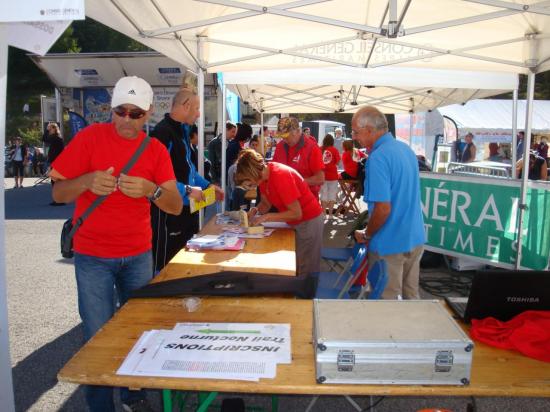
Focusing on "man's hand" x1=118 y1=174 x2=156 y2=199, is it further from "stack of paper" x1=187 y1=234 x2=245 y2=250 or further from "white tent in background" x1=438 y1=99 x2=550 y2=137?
"white tent in background" x1=438 y1=99 x2=550 y2=137

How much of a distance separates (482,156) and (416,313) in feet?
47.0

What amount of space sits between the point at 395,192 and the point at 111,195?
5.50 feet

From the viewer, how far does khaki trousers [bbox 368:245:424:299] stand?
292 centimetres

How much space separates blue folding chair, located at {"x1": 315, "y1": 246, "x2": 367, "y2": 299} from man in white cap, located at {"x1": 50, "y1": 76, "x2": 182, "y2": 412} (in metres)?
1.35

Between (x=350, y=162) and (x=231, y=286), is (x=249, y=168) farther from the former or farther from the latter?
(x=350, y=162)

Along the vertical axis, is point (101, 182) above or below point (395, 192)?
above

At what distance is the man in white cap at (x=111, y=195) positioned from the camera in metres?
1.96

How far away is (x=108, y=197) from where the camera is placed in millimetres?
2037

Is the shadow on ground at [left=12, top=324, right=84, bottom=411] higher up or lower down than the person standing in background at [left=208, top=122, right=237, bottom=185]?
lower down

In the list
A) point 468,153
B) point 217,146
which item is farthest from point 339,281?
point 468,153

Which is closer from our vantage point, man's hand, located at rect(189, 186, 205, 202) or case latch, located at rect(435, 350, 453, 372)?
case latch, located at rect(435, 350, 453, 372)

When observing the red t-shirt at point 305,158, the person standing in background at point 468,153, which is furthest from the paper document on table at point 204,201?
the person standing in background at point 468,153

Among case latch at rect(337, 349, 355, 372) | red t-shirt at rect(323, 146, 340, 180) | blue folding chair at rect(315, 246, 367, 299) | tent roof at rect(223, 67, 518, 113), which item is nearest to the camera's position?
case latch at rect(337, 349, 355, 372)

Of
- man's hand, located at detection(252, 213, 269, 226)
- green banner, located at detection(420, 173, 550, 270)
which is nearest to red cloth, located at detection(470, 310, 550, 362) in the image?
man's hand, located at detection(252, 213, 269, 226)
